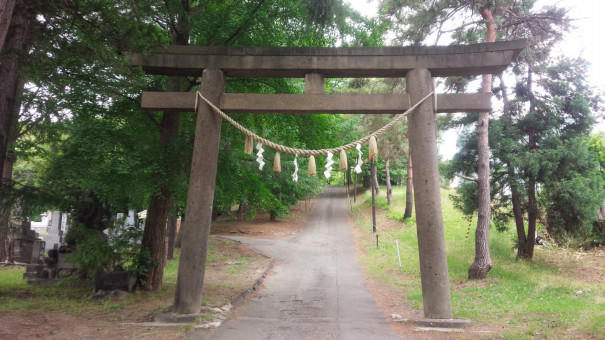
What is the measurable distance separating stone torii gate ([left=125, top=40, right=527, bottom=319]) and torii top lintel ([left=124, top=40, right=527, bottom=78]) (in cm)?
2

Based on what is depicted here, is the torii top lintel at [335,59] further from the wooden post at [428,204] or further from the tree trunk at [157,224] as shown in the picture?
the tree trunk at [157,224]

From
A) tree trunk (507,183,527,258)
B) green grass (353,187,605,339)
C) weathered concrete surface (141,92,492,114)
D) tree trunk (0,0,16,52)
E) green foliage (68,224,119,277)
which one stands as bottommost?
green grass (353,187,605,339)

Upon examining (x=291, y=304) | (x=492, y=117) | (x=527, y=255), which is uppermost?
(x=492, y=117)

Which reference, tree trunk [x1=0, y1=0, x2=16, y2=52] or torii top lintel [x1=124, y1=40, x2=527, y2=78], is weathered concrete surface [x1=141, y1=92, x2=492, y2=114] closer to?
torii top lintel [x1=124, y1=40, x2=527, y2=78]

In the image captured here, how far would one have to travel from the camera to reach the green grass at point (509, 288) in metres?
6.18

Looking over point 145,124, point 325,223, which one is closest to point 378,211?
point 325,223

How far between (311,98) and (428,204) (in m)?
2.72

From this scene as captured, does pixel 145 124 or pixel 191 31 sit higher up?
pixel 191 31

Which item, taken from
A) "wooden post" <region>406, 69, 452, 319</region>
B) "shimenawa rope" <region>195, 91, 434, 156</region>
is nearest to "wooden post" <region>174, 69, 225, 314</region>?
"shimenawa rope" <region>195, 91, 434, 156</region>

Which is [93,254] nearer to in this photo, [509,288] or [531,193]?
[509,288]

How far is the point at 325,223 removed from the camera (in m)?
28.8

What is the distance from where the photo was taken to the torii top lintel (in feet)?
20.9

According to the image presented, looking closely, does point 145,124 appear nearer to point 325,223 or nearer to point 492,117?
point 492,117

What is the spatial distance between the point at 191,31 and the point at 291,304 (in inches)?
279
